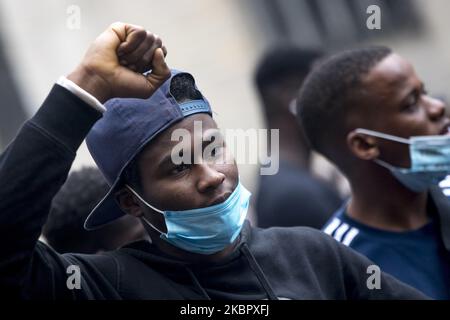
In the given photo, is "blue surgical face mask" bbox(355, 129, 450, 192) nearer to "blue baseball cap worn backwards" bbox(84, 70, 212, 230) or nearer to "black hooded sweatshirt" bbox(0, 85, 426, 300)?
"black hooded sweatshirt" bbox(0, 85, 426, 300)

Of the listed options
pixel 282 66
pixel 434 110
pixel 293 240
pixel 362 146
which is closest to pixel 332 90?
pixel 362 146

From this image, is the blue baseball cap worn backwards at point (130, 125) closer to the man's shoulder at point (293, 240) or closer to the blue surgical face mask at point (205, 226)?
the blue surgical face mask at point (205, 226)

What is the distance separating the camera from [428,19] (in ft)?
29.7

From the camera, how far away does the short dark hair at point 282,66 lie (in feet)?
15.8

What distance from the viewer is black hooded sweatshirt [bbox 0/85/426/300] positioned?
2.22 m

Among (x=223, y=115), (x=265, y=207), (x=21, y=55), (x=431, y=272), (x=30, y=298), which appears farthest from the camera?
(x=21, y=55)

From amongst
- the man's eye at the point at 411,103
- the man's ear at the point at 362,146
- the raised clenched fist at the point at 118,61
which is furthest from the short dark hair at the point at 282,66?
the raised clenched fist at the point at 118,61

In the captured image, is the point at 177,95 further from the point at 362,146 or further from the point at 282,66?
the point at 282,66

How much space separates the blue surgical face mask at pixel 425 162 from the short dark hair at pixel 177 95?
1086mm

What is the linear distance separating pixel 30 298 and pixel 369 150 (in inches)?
63.0

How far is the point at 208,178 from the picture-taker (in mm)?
2461
